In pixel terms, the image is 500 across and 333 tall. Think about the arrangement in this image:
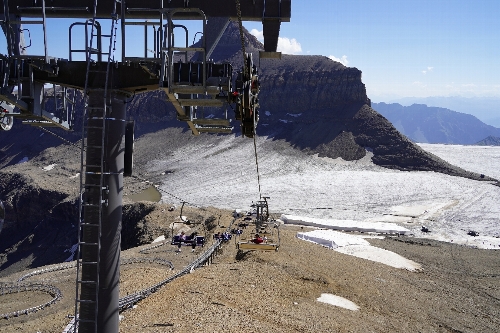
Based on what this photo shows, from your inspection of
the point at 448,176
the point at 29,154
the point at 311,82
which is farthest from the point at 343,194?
the point at 29,154

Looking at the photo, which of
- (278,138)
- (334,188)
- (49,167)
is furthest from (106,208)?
(49,167)

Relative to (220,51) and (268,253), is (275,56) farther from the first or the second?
(220,51)

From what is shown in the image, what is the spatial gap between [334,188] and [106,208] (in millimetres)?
68976

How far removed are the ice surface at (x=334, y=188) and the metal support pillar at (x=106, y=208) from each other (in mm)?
40008

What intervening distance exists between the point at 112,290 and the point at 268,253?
15727 millimetres

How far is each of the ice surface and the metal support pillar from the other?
40.0 meters

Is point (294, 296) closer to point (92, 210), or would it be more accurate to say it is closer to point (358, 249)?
point (92, 210)

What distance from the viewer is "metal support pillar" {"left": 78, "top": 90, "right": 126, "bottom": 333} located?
6.01 m

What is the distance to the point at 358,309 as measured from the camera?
16.5 metres

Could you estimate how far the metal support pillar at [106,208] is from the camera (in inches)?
237

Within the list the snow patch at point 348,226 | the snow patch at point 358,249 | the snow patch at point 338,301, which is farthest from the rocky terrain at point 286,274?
the snow patch at point 348,226

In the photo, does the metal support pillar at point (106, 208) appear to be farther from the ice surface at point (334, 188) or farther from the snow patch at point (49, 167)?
the snow patch at point (49, 167)

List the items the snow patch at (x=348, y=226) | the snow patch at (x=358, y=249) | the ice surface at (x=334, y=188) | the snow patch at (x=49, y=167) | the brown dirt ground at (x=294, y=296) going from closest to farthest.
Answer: the brown dirt ground at (x=294, y=296) → the snow patch at (x=358, y=249) → the snow patch at (x=348, y=226) → the ice surface at (x=334, y=188) → the snow patch at (x=49, y=167)

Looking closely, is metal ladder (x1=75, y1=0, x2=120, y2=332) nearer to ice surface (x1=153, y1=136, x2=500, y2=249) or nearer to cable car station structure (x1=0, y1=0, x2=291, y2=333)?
cable car station structure (x1=0, y1=0, x2=291, y2=333)
